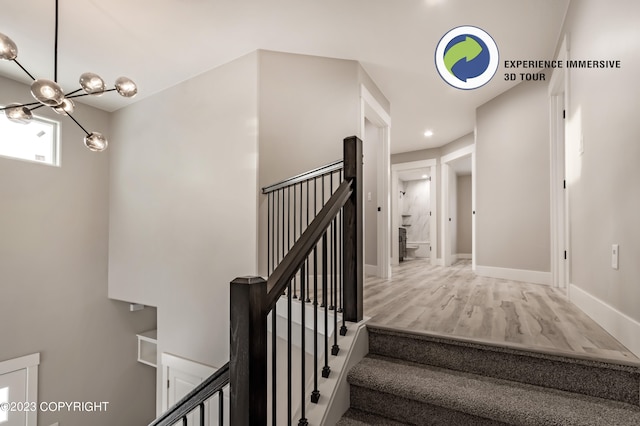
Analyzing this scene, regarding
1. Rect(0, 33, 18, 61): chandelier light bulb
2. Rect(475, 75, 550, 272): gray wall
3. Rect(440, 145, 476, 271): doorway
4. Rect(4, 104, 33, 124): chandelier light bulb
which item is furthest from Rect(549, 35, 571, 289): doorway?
Rect(4, 104, 33, 124): chandelier light bulb

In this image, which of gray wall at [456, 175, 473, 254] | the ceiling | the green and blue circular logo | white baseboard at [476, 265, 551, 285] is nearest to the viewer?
the ceiling

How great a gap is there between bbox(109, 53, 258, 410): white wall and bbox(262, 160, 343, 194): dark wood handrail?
0.22 meters

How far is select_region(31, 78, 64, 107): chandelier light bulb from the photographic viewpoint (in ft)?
6.18

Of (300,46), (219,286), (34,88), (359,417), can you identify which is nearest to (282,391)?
(219,286)

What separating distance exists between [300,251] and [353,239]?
1.97 ft

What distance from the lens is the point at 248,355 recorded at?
1.04 m

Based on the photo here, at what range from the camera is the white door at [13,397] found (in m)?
3.86

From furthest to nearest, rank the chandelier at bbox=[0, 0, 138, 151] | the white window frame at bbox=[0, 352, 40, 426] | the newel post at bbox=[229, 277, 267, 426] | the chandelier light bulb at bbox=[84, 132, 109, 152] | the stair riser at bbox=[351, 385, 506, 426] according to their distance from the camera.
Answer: the white window frame at bbox=[0, 352, 40, 426], the chandelier light bulb at bbox=[84, 132, 109, 152], the chandelier at bbox=[0, 0, 138, 151], the stair riser at bbox=[351, 385, 506, 426], the newel post at bbox=[229, 277, 267, 426]

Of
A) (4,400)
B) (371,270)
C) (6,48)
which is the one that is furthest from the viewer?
(371,270)

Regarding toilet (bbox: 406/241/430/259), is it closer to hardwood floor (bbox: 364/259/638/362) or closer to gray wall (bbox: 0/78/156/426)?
hardwood floor (bbox: 364/259/638/362)

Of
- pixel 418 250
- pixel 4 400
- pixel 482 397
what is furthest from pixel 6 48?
pixel 418 250

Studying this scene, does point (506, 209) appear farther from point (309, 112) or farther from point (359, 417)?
point (359, 417)

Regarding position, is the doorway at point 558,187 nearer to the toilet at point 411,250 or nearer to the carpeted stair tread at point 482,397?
the carpeted stair tread at point 482,397

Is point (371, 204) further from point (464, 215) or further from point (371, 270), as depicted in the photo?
point (464, 215)
